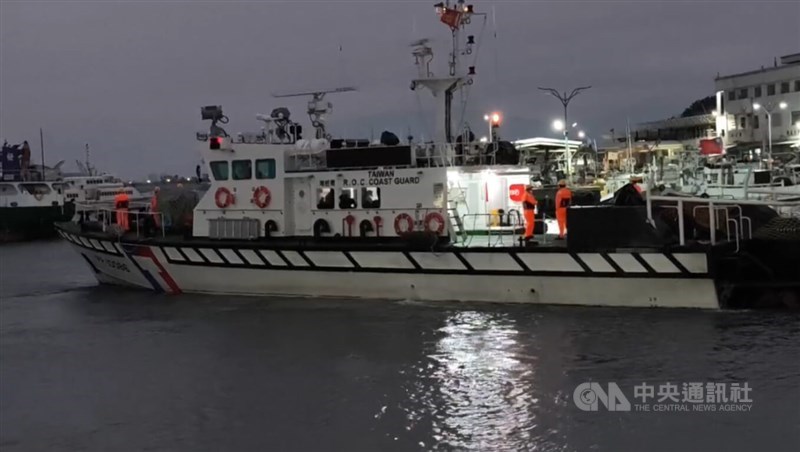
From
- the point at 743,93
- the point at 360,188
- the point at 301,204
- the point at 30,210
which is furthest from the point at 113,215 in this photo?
the point at 743,93

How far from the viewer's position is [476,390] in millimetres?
8766

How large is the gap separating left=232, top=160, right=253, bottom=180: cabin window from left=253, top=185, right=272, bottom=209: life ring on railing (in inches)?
15.7

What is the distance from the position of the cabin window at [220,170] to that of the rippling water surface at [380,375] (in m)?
2.89

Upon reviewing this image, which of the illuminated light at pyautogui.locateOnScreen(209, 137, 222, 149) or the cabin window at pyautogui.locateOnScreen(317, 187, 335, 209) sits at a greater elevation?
the illuminated light at pyautogui.locateOnScreen(209, 137, 222, 149)

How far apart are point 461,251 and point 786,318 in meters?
5.08

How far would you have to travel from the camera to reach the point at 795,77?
5138cm

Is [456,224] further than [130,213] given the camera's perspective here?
No

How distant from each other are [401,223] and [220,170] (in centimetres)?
431

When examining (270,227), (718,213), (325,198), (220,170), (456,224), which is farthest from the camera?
(220,170)

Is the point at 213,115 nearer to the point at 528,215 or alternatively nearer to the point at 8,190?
the point at 528,215

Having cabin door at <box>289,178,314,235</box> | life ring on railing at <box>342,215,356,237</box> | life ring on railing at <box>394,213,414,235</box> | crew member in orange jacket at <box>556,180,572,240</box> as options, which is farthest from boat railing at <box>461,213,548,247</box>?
cabin door at <box>289,178,314,235</box>

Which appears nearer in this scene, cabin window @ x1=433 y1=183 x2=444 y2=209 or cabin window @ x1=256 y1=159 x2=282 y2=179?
cabin window @ x1=433 y1=183 x2=444 y2=209

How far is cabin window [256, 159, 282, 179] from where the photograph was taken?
49.3 feet

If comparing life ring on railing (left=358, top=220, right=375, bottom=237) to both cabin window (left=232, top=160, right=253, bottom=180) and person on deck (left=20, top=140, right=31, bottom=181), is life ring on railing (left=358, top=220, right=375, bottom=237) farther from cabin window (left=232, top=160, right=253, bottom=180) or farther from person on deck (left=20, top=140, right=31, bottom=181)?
person on deck (left=20, top=140, right=31, bottom=181)
